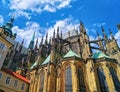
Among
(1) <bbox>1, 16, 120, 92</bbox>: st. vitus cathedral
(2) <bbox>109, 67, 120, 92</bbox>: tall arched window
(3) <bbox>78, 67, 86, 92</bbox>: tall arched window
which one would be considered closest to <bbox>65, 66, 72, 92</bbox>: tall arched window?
(1) <bbox>1, 16, 120, 92</bbox>: st. vitus cathedral

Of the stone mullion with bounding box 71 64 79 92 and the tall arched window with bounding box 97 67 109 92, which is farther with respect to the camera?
the tall arched window with bounding box 97 67 109 92

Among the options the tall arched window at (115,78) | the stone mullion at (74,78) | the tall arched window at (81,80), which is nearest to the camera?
the stone mullion at (74,78)

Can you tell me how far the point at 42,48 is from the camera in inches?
1443

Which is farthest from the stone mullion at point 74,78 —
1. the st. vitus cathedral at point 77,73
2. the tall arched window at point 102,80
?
the tall arched window at point 102,80

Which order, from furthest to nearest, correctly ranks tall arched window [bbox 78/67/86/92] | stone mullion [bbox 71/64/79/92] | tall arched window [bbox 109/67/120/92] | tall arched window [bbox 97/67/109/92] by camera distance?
tall arched window [bbox 109/67/120/92]
tall arched window [bbox 97/67/109/92]
tall arched window [bbox 78/67/86/92]
stone mullion [bbox 71/64/79/92]

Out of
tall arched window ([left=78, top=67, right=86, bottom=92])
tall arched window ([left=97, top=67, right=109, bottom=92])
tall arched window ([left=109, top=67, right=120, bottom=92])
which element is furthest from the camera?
tall arched window ([left=109, top=67, right=120, bottom=92])

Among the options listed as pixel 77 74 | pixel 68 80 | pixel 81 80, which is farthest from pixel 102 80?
pixel 68 80

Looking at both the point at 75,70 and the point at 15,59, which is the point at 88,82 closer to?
the point at 75,70

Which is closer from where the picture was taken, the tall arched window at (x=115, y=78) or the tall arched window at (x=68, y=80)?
the tall arched window at (x=68, y=80)

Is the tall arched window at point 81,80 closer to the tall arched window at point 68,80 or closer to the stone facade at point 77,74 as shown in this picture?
the stone facade at point 77,74

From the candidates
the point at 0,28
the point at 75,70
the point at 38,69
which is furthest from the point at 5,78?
the point at 0,28

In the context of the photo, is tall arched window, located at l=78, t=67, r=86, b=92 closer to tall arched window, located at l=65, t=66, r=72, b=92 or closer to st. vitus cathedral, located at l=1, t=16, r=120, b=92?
st. vitus cathedral, located at l=1, t=16, r=120, b=92

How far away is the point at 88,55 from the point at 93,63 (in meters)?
2.06

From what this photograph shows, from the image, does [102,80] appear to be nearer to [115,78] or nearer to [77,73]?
[115,78]
